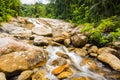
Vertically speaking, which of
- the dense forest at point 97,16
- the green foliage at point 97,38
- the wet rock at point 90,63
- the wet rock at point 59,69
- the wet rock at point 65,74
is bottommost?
the wet rock at point 90,63

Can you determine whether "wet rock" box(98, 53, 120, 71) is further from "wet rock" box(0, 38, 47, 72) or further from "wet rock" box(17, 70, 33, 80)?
"wet rock" box(17, 70, 33, 80)

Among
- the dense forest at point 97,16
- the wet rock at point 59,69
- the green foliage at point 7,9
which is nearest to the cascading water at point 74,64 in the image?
the wet rock at point 59,69

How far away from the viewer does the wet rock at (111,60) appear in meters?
7.09

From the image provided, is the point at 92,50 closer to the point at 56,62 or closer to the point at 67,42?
the point at 67,42

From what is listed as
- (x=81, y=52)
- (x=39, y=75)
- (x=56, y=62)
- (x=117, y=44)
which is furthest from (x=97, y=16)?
(x=39, y=75)

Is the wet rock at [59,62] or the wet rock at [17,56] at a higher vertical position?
the wet rock at [17,56]

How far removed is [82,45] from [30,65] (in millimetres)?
3743

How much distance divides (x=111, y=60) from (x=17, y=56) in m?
3.83

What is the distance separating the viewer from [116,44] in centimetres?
884

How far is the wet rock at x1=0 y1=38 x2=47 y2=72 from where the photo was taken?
6.23 m

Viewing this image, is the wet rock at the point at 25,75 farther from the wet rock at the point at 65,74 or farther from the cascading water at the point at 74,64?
the wet rock at the point at 65,74

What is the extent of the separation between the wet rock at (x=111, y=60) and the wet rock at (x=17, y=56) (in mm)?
2545

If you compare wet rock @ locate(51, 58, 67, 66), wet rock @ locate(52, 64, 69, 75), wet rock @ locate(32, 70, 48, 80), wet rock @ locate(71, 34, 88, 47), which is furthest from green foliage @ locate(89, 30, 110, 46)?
wet rock @ locate(32, 70, 48, 80)

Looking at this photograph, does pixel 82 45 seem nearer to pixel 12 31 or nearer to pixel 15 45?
pixel 15 45
